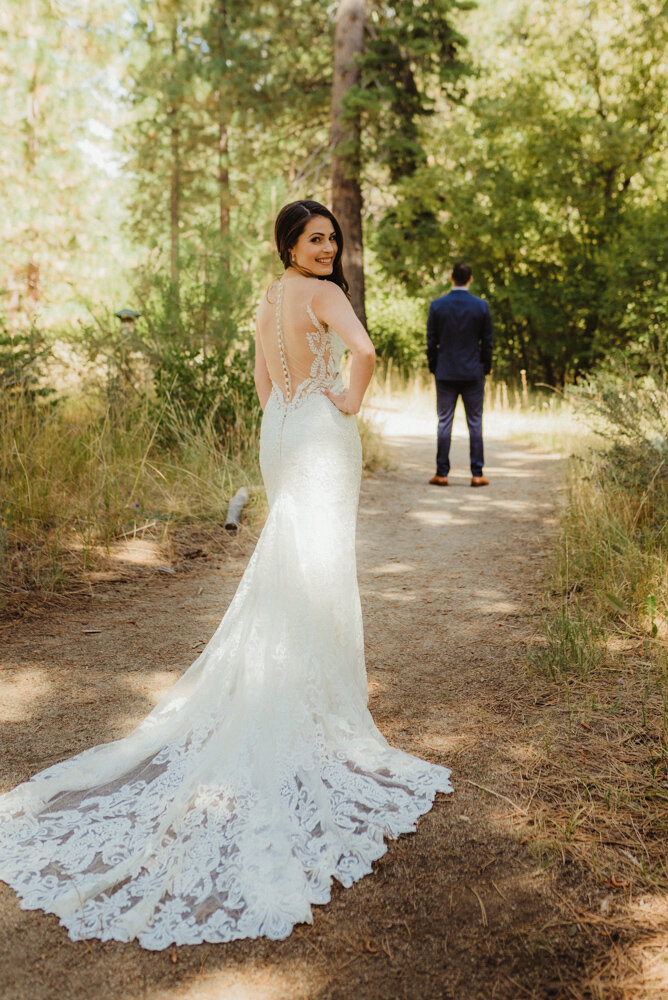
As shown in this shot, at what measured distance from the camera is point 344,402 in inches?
121

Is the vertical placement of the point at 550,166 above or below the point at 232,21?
below

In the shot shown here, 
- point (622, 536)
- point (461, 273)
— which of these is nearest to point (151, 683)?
point (622, 536)

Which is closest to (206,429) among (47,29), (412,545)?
(412,545)

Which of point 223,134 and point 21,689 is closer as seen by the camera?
point 21,689

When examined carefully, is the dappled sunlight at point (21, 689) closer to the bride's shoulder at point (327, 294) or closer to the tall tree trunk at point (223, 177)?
the bride's shoulder at point (327, 294)

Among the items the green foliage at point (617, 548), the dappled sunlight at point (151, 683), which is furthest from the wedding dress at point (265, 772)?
the green foliage at point (617, 548)

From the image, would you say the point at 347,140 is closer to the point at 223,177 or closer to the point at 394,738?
the point at 223,177

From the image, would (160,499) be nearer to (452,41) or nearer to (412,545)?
(412,545)

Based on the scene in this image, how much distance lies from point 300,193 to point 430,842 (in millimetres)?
15415

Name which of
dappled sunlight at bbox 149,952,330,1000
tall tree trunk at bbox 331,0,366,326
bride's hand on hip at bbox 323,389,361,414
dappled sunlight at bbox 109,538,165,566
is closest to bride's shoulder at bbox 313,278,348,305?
bride's hand on hip at bbox 323,389,361,414

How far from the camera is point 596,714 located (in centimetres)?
327

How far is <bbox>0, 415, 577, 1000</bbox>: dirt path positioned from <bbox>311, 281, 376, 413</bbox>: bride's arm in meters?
1.47

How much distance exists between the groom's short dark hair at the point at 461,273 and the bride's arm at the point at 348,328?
544 cm

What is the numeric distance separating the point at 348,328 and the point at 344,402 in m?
0.30
